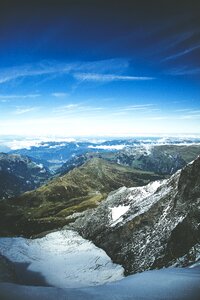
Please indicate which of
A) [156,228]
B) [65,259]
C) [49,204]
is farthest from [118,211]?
[49,204]

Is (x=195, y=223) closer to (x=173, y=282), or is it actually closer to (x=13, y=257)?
(x=173, y=282)

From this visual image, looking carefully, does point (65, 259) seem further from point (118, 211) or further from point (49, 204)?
point (49, 204)

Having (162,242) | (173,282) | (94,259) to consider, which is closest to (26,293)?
(173,282)

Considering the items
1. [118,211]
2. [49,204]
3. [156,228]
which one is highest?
[156,228]

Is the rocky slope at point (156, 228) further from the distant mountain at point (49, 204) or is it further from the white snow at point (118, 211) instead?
the distant mountain at point (49, 204)

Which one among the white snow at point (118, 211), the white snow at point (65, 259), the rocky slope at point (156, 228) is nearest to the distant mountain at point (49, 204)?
the white snow at point (65, 259)

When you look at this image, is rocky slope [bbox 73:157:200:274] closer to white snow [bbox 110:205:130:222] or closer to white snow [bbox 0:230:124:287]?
white snow [bbox 110:205:130:222]

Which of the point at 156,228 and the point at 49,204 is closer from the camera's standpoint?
the point at 156,228
